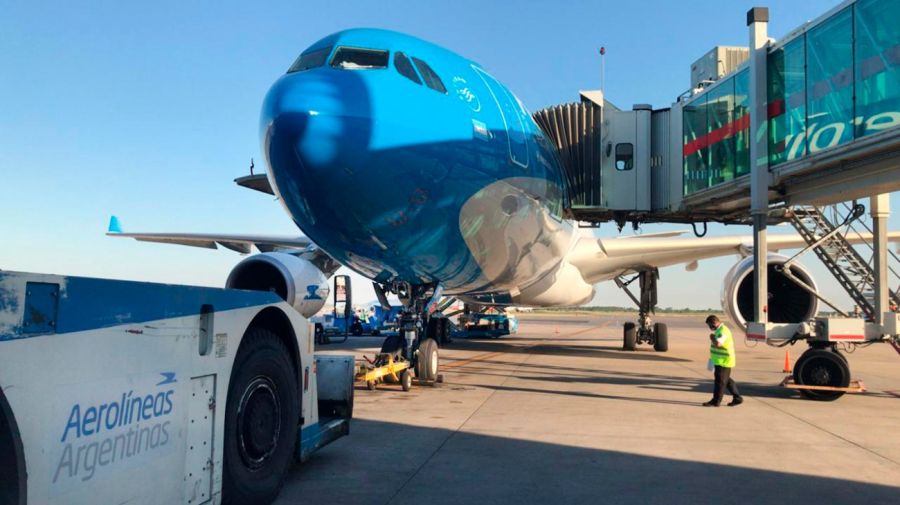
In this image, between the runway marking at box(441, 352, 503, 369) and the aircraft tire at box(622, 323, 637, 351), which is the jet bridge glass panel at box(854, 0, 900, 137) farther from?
the aircraft tire at box(622, 323, 637, 351)

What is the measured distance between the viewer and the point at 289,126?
19.5ft

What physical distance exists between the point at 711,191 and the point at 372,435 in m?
7.27

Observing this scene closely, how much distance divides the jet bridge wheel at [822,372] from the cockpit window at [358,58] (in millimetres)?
6745

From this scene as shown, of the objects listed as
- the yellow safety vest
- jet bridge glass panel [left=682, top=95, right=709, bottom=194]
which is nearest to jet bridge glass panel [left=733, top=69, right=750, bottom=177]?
jet bridge glass panel [left=682, top=95, right=709, bottom=194]

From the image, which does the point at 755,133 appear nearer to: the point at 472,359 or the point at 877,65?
the point at 877,65

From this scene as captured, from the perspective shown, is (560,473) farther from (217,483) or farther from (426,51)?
(426,51)

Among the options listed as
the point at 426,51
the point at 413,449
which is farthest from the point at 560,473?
the point at 426,51

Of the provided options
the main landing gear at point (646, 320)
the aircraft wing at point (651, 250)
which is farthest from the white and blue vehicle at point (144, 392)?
the main landing gear at point (646, 320)

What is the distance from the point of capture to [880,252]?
934 cm

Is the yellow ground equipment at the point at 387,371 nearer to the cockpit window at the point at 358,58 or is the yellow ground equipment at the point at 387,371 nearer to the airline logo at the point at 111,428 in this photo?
the cockpit window at the point at 358,58

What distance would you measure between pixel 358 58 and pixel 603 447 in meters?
4.25

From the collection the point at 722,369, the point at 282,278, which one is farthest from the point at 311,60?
the point at 722,369

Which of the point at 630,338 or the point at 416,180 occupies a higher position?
the point at 416,180

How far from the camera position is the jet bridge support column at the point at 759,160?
30.7 feet
